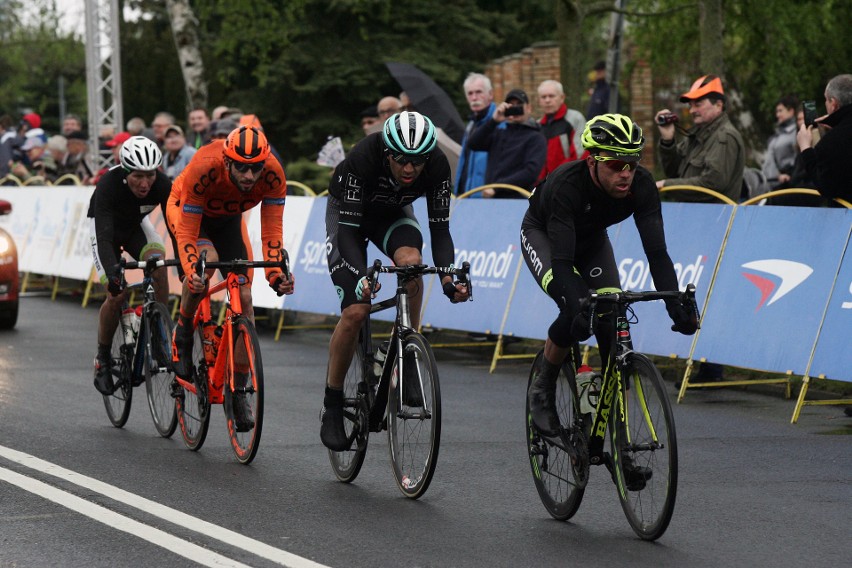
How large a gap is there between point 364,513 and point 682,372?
5676mm

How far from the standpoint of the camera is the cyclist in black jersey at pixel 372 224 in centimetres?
778

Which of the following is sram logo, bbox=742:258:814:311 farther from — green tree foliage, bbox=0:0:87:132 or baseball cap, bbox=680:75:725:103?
green tree foliage, bbox=0:0:87:132

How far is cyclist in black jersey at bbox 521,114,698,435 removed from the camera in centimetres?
684

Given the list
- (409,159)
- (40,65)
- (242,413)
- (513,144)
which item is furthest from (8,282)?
(40,65)

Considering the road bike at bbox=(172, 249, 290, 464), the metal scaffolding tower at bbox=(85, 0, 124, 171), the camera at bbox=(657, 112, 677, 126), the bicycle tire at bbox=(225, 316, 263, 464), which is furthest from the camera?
the metal scaffolding tower at bbox=(85, 0, 124, 171)

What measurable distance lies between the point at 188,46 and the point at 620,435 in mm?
A: 25332

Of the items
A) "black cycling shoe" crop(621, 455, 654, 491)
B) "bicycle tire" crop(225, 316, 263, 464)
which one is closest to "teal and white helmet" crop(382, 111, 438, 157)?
"bicycle tire" crop(225, 316, 263, 464)

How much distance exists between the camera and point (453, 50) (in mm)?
34531

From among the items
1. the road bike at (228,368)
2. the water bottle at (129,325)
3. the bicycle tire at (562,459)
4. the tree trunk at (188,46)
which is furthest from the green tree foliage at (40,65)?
the bicycle tire at (562,459)

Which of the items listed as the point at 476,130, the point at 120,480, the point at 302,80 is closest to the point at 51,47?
the point at 302,80

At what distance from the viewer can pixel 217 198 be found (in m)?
9.02

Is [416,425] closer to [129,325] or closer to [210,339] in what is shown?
[210,339]

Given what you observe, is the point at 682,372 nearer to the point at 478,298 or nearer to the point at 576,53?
the point at 478,298

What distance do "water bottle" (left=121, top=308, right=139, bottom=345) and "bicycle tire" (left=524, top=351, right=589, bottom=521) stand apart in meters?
3.71
